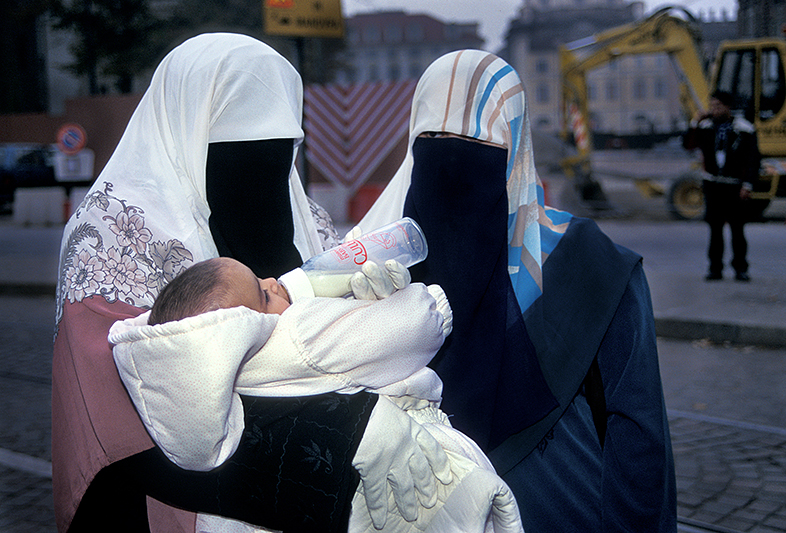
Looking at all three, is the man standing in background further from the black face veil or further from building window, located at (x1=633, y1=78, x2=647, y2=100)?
building window, located at (x1=633, y1=78, x2=647, y2=100)

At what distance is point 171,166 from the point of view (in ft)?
5.54

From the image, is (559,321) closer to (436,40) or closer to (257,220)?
(257,220)

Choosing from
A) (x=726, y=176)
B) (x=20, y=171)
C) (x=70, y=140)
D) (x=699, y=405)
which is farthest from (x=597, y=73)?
(x=699, y=405)

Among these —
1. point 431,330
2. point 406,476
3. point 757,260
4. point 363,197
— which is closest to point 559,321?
point 431,330

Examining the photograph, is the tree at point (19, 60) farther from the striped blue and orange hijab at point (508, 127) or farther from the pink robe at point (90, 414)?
the pink robe at point (90, 414)

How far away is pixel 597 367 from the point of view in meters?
1.69

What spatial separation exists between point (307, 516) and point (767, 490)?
9.58ft

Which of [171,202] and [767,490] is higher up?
[171,202]

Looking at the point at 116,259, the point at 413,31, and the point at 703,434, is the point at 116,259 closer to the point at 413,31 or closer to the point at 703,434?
the point at 703,434

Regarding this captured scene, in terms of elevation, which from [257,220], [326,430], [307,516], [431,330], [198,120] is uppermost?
[198,120]

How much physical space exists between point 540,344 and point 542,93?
237 feet

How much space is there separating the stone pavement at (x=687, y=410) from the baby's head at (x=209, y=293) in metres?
2.44

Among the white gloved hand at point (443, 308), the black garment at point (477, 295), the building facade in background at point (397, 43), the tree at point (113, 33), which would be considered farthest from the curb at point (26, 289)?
the building facade in background at point (397, 43)

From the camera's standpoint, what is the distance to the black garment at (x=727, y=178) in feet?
26.2
